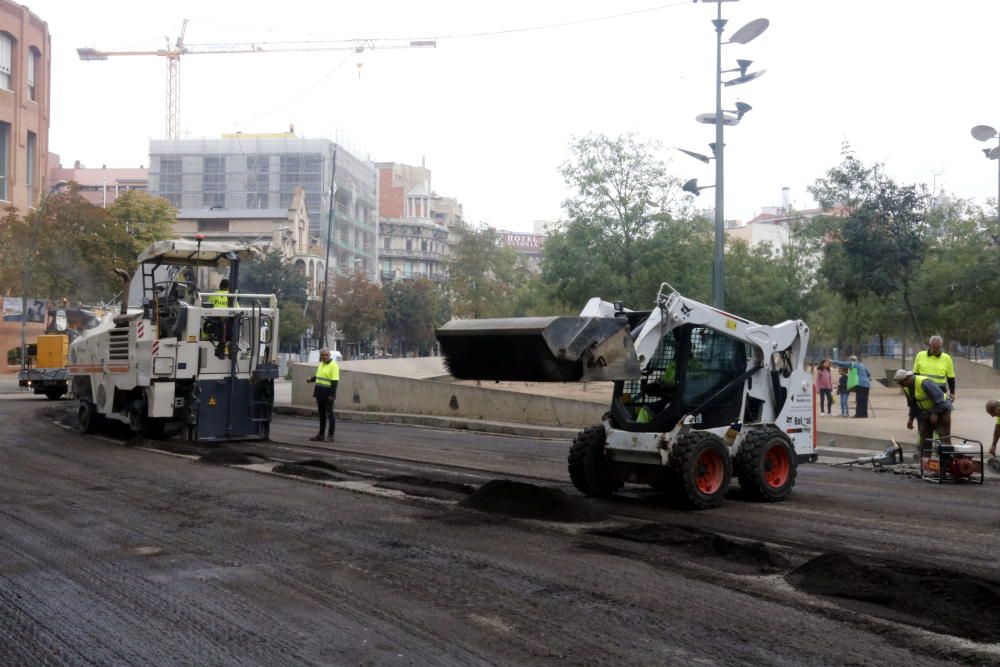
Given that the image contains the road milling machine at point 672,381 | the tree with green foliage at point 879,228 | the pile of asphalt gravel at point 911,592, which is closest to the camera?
the pile of asphalt gravel at point 911,592

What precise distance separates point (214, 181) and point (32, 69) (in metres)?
40.4

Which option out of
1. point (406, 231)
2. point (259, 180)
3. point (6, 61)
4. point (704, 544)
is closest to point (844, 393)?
point (704, 544)

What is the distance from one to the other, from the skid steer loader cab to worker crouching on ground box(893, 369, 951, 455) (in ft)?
14.5

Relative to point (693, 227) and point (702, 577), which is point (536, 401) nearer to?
point (693, 227)

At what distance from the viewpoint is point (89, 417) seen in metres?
18.6

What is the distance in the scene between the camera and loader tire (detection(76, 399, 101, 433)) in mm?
18547

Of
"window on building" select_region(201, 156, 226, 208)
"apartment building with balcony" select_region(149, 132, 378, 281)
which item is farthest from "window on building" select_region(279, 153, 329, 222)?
"window on building" select_region(201, 156, 226, 208)

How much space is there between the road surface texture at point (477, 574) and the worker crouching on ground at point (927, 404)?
1.77m

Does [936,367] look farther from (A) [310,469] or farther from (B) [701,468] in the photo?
(A) [310,469]

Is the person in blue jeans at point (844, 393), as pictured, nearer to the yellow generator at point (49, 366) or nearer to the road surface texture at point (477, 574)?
the road surface texture at point (477, 574)

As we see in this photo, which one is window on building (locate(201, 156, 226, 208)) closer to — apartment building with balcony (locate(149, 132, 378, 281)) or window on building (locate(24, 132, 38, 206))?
apartment building with balcony (locate(149, 132, 378, 281))

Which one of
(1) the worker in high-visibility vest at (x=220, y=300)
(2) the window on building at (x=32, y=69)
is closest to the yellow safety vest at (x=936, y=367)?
(1) the worker in high-visibility vest at (x=220, y=300)

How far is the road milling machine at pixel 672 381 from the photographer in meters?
9.02

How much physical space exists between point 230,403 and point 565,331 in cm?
943
